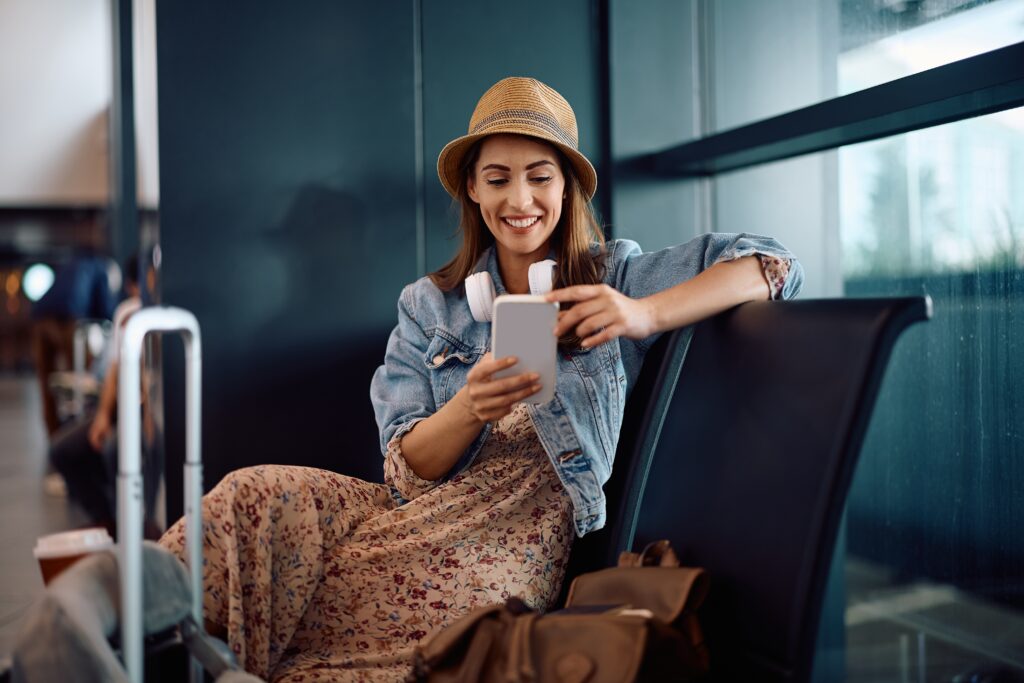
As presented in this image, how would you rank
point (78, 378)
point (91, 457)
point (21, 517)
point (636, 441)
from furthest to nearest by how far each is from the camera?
1. point (78, 378)
2. point (21, 517)
3. point (91, 457)
4. point (636, 441)

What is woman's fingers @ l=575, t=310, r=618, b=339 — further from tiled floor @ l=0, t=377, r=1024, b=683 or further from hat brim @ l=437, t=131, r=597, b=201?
tiled floor @ l=0, t=377, r=1024, b=683

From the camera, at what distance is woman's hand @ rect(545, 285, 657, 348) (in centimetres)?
172

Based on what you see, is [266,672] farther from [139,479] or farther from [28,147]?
[28,147]

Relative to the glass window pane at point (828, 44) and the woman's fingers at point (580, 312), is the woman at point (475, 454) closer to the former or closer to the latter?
the woman's fingers at point (580, 312)

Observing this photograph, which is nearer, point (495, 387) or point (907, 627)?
point (495, 387)

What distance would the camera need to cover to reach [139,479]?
1353mm

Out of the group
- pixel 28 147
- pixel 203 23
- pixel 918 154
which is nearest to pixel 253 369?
pixel 203 23

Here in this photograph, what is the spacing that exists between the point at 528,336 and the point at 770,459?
0.49 m

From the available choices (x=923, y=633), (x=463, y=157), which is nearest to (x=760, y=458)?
(x=463, y=157)

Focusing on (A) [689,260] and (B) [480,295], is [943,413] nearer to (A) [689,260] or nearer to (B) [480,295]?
(A) [689,260]

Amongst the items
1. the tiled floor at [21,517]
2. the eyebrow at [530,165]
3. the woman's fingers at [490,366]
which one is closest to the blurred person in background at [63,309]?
the tiled floor at [21,517]

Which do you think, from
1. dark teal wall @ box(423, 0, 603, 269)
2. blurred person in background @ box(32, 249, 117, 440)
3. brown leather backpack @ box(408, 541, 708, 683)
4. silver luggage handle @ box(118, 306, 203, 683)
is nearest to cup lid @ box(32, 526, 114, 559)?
silver luggage handle @ box(118, 306, 203, 683)

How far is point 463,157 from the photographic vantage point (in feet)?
7.52

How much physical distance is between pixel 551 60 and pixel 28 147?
8591 mm
